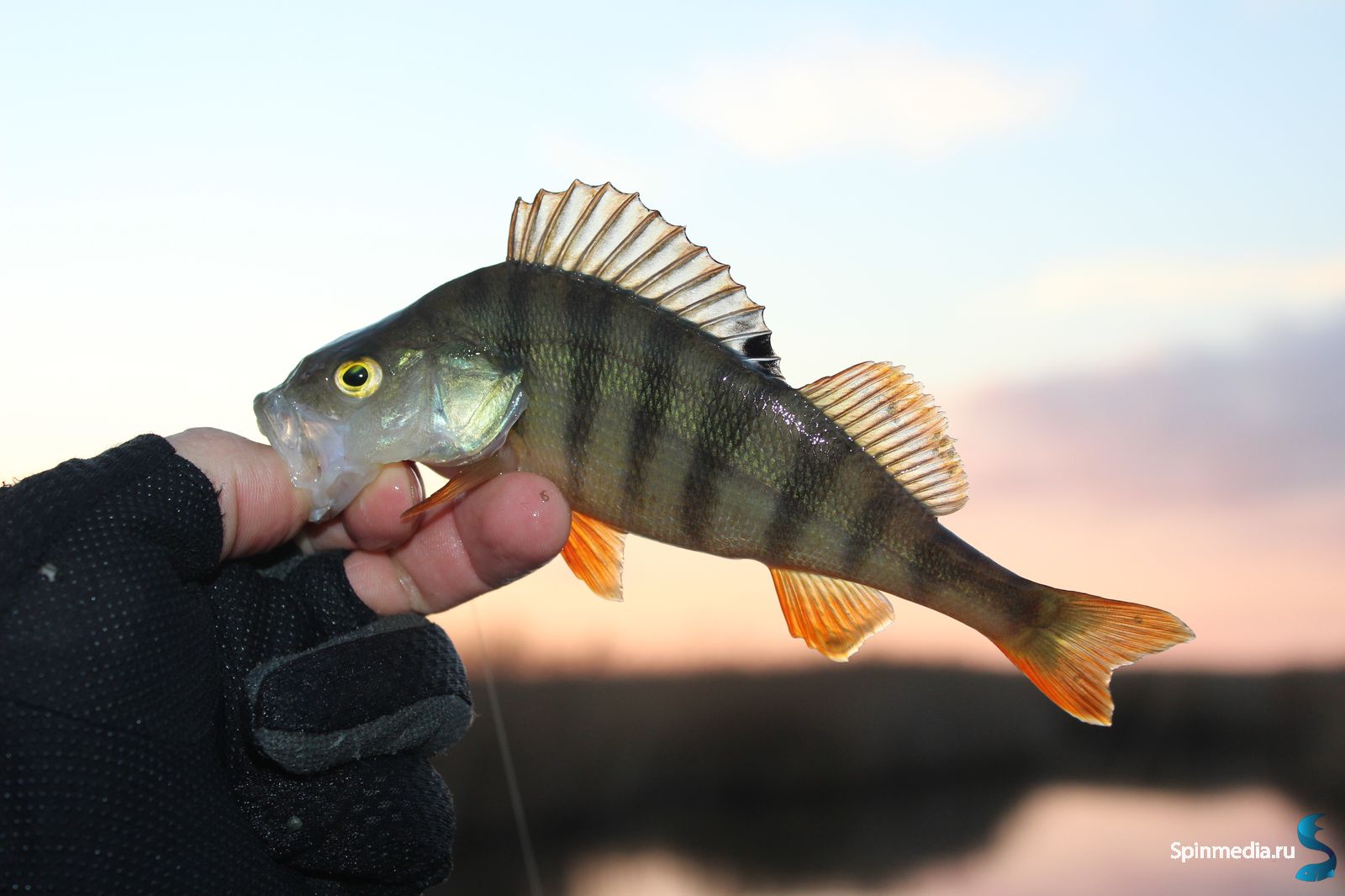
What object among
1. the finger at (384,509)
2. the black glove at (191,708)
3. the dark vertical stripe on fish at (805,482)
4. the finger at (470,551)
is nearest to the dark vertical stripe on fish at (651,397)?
the finger at (470,551)

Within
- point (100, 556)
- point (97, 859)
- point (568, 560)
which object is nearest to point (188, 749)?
point (97, 859)

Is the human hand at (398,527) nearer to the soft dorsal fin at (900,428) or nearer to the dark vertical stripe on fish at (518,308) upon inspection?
the dark vertical stripe on fish at (518,308)

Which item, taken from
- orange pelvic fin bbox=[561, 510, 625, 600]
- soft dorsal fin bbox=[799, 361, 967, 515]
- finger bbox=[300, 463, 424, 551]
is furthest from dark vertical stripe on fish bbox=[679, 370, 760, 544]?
finger bbox=[300, 463, 424, 551]

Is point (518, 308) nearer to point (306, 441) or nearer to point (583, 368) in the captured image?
point (583, 368)

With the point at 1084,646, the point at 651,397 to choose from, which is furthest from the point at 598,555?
the point at 1084,646

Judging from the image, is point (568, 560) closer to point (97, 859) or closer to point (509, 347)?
point (509, 347)

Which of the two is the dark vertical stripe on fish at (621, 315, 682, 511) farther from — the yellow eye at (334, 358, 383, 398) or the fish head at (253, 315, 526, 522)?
the yellow eye at (334, 358, 383, 398)
